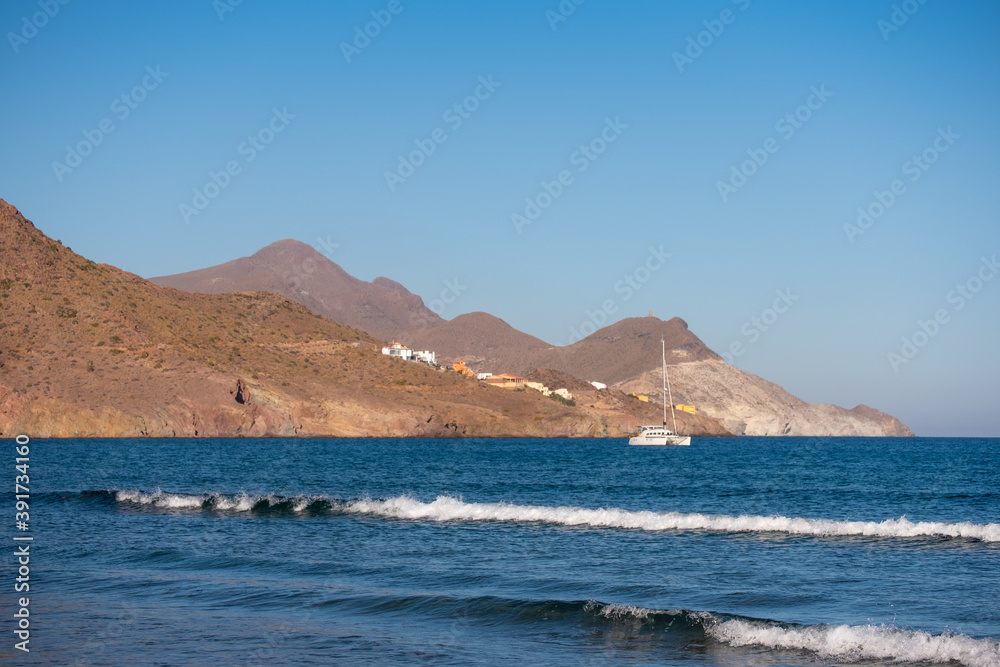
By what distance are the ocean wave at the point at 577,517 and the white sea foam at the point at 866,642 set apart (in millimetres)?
11764

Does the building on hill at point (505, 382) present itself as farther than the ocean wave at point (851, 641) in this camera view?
Yes

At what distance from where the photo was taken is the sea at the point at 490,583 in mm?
14102

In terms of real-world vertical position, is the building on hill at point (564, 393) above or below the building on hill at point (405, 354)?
below

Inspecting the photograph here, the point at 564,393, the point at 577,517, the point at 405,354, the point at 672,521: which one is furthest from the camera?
the point at 405,354

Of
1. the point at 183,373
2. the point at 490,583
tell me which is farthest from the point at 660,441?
the point at 490,583

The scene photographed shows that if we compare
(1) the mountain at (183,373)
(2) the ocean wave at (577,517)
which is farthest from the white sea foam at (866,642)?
(1) the mountain at (183,373)

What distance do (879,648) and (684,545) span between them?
32.9ft

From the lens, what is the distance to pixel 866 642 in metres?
14.0

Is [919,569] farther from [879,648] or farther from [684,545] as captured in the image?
[879,648]

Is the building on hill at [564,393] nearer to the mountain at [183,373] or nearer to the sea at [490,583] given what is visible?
the mountain at [183,373]

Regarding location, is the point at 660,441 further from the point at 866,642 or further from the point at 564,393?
the point at 866,642

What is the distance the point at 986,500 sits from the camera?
137ft

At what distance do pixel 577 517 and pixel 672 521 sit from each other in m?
3.16

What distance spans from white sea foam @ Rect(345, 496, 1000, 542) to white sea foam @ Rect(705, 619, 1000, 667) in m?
11.8
